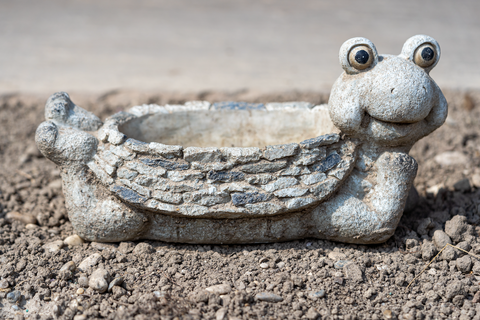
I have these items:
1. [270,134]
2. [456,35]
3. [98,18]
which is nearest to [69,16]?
[98,18]

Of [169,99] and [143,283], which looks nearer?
[143,283]

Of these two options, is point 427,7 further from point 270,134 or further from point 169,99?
Result: point 270,134

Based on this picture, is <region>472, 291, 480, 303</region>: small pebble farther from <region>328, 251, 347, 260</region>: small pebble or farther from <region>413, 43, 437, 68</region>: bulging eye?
<region>413, 43, 437, 68</region>: bulging eye

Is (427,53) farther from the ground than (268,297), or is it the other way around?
(427,53)

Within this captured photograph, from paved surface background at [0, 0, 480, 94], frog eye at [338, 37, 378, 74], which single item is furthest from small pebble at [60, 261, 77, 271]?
paved surface background at [0, 0, 480, 94]

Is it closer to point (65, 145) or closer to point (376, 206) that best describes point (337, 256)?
point (376, 206)

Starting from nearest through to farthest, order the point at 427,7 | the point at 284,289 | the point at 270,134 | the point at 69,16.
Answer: the point at 284,289
the point at 270,134
the point at 69,16
the point at 427,7

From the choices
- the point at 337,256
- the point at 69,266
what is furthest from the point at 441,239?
the point at 69,266

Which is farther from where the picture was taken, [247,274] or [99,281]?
[247,274]
